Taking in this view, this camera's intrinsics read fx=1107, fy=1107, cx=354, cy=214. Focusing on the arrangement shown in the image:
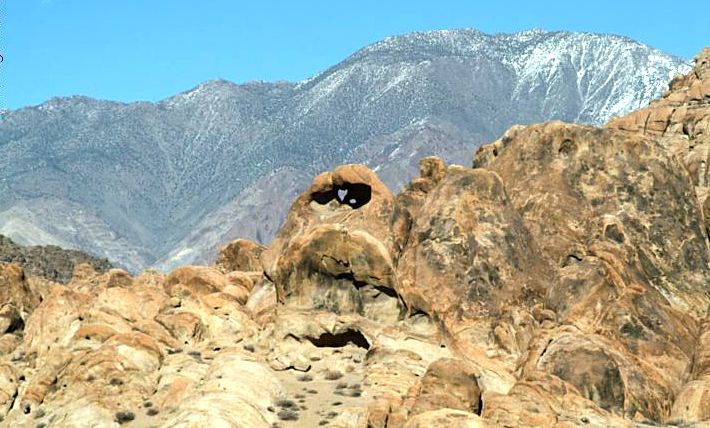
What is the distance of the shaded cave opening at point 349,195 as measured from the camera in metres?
77.2

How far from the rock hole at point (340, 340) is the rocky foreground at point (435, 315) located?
0.12 m

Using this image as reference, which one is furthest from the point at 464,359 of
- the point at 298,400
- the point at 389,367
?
the point at 298,400

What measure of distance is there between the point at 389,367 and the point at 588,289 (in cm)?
1443

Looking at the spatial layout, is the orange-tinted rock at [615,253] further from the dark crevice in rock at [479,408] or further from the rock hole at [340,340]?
the rock hole at [340,340]

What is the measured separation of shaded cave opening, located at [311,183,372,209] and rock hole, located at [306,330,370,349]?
66.4 ft

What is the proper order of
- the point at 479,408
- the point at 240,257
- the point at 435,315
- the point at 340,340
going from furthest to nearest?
the point at 240,257, the point at 435,315, the point at 340,340, the point at 479,408

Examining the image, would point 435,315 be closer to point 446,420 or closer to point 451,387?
point 451,387

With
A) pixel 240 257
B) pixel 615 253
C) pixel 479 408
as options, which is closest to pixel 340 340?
pixel 479 408

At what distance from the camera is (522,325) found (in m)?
62.8

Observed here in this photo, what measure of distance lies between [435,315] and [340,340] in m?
5.27

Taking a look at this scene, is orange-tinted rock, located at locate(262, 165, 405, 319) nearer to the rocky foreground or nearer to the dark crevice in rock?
the rocky foreground

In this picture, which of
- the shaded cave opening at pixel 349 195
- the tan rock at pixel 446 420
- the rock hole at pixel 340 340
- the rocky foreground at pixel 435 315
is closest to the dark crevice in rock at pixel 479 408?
the rocky foreground at pixel 435 315

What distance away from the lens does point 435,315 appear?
58406 millimetres

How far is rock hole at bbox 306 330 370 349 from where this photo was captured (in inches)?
2242
